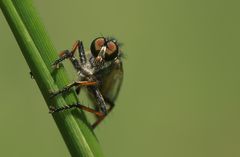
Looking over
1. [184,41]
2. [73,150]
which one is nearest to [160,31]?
[184,41]

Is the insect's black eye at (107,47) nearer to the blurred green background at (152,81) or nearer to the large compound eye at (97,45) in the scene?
the large compound eye at (97,45)

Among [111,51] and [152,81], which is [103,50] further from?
[152,81]

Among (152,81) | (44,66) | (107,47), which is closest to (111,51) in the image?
(107,47)

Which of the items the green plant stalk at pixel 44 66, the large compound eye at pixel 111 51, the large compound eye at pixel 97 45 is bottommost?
the green plant stalk at pixel 44 66

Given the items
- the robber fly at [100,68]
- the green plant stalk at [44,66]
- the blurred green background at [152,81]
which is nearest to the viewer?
the green plant stalk at [44,66]

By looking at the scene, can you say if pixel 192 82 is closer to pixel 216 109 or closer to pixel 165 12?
pixel 216 109

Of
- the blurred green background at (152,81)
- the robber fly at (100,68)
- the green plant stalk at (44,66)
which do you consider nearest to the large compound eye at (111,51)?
the robber fly at (100,68)

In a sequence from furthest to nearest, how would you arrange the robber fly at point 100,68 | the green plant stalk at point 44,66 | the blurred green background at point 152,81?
the blurred green background at point 152,81 < the robber fly at point 100,68 < the green plant stalk at point 44,66

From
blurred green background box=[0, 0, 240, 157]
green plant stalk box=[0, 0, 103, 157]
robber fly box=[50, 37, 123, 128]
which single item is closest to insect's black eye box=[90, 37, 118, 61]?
robber fly box=[50, 37, 123, 128]
